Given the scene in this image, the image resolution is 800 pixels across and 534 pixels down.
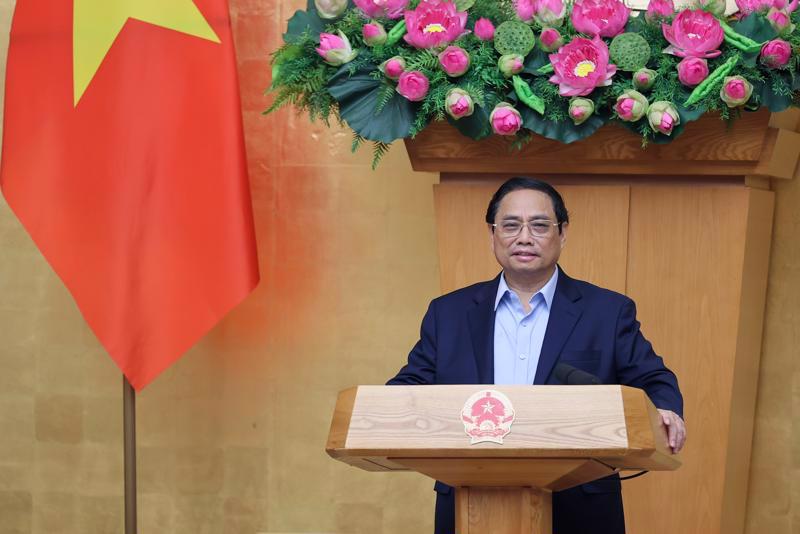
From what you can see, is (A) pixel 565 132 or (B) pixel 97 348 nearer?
(A) pixel 565 132

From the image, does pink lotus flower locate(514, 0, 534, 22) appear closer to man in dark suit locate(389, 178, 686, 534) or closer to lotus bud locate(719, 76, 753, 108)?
lotus bud locate(719, 76, 753, 108)

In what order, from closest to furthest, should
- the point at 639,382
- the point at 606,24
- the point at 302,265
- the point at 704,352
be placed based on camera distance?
the point at 639,382
the point at 606,24
the point at 704,352
the point at 302,265

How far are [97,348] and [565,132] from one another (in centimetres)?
214

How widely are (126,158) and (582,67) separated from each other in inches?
53.9

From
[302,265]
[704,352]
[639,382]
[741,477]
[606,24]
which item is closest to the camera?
[639,382]

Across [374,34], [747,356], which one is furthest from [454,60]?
[747,356]

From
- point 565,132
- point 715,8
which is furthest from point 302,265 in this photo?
point 715,8

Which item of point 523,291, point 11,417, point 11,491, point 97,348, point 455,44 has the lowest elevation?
point 11,491

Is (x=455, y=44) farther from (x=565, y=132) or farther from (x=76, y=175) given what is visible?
(x=76, y=175)

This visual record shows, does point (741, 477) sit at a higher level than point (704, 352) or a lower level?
lower

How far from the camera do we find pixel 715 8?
318 centimetres

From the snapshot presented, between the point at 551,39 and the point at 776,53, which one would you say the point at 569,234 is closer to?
the point at 551,39

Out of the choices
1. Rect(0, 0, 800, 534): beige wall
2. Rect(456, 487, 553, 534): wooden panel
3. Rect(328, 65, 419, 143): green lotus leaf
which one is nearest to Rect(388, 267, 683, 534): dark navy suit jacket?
Rect(456, 487, 553, 534): wooden panel

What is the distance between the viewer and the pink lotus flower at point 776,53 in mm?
3082
